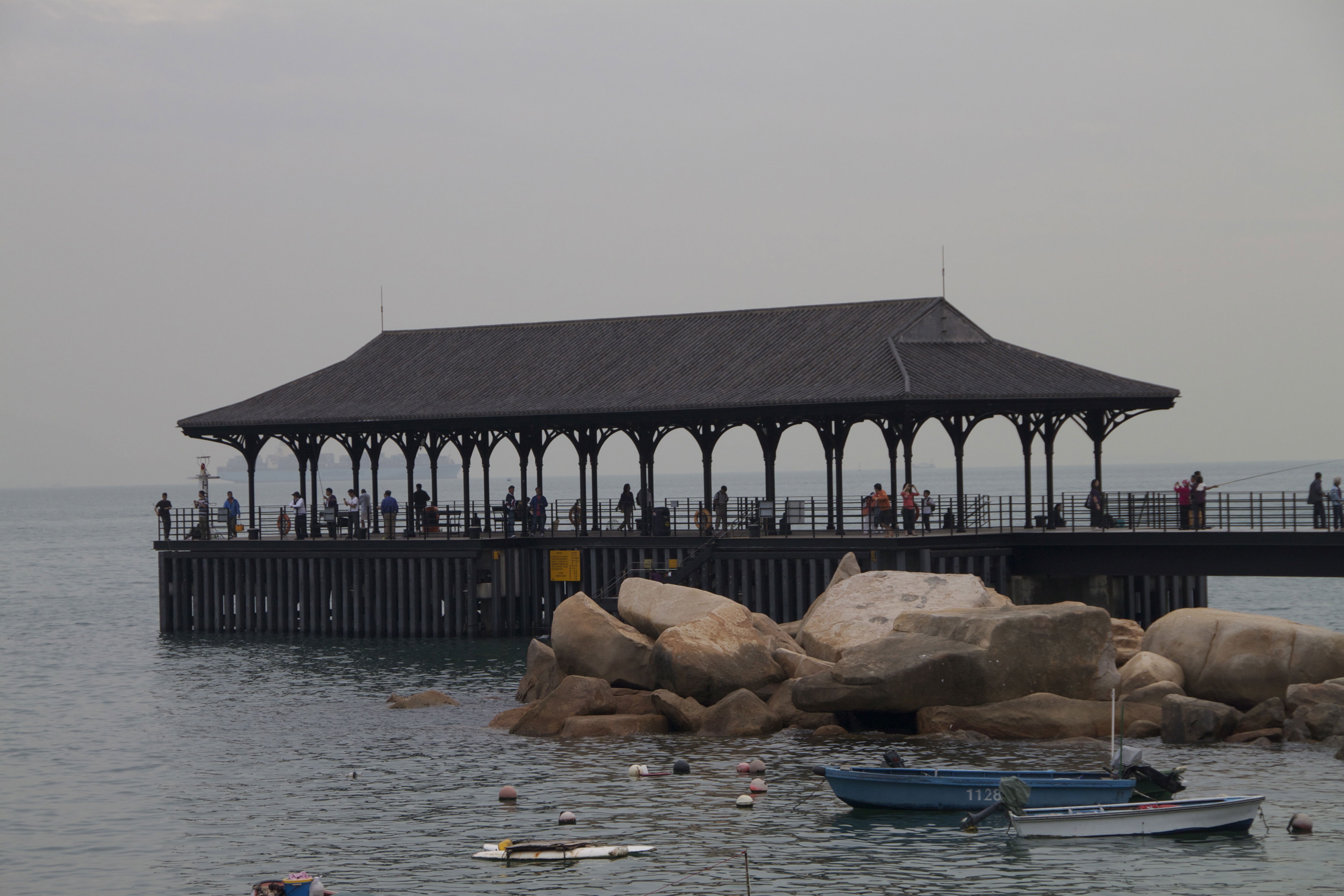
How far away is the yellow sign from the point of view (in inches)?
1980

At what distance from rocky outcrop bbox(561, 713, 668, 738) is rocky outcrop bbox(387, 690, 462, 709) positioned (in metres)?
5.37

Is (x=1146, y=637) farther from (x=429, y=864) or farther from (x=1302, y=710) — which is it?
(x=429, y=864)

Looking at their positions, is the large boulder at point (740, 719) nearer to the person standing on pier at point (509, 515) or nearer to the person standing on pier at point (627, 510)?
the person standing on pier at point (627, 510)

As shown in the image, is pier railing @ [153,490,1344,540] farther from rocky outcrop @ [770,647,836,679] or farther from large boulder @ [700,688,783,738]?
large boulder @ [700,688,783,738]

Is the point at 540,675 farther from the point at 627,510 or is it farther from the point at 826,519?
the point at 826,519

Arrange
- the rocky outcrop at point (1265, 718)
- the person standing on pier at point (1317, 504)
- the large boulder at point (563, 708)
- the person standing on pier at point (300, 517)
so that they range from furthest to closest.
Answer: the person standing on pier at point (300, 517), the person standing on pier at point (1317, 504), the large boulder at point (563, 708), the rocky outcrop at point (1265, 718)

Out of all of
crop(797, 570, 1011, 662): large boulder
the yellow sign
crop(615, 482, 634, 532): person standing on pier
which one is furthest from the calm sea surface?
crop(615, 482, 634, 532): person standing on pier

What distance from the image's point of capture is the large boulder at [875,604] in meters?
35.2

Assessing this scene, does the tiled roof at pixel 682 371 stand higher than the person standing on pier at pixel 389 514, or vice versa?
the tiled roof at pixel 682 371

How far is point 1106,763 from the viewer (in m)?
28.9

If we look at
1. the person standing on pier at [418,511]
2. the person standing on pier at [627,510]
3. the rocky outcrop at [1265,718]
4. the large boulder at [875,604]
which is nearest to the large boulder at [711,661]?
the large boulder at [875,604]

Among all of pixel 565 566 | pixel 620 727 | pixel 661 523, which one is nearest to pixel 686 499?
pixel 661 523

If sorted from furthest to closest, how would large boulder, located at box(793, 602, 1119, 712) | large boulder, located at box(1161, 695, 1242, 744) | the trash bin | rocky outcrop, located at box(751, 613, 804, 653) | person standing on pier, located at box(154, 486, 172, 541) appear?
person standing on pier, located at box(154, 486, 172, 541), the trash bin, rocky outcrop, located at box(751, 613, 804, 653), large boulder, located at box(793, 602, 1119, 712), large boulder, located at box(1161, 695, 1242, 744)

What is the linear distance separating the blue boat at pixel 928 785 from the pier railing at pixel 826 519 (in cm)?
1644
